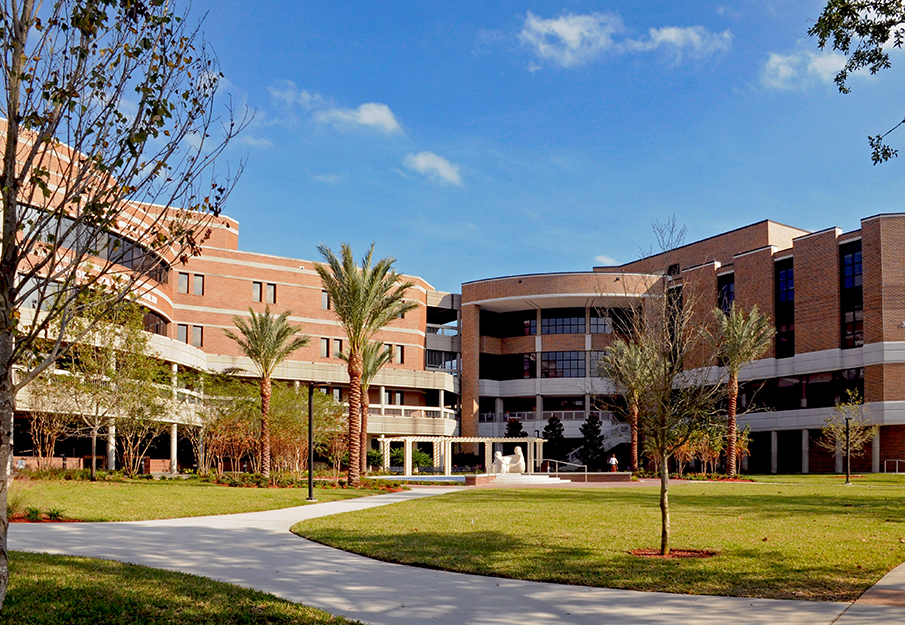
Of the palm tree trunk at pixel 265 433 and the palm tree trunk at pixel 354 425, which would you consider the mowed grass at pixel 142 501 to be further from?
the palm tree trunk at pixel 265 433

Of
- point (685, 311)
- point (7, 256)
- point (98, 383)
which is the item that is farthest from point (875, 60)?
point (98, 383)

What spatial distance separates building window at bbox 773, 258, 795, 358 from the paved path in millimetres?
53635

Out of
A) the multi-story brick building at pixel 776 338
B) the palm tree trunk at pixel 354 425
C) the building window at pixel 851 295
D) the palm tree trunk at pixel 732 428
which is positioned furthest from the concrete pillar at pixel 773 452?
the palm tree trunk at pixel 354 425

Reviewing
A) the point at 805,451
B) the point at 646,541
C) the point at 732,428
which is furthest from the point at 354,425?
the point at 805,451

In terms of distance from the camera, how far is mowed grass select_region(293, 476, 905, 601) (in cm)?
997

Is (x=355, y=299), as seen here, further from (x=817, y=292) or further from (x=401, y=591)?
(x=817, y=292)

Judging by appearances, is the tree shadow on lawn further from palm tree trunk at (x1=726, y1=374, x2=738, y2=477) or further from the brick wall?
the brick wall

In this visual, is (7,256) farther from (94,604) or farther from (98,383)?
(98,383)

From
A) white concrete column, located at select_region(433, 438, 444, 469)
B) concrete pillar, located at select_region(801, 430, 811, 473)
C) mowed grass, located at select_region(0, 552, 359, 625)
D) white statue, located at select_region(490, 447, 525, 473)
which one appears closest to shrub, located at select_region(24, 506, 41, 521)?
mowed grass, located at select_region(0, 552, 359, 625)

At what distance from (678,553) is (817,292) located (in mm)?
50797

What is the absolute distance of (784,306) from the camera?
60.7 meters

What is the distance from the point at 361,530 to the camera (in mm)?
15273

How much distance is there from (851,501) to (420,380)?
4778 centimetres

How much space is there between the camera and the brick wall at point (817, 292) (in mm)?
56188
